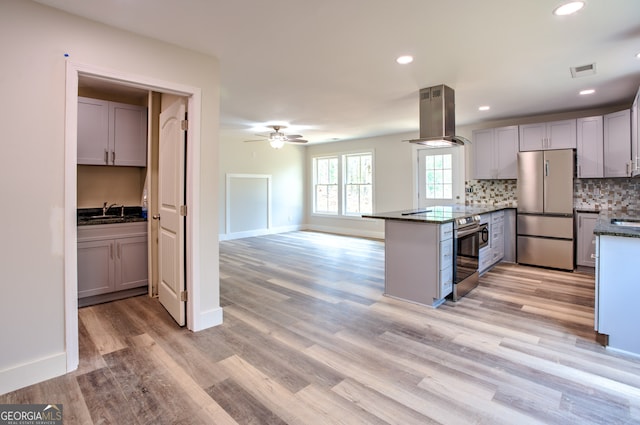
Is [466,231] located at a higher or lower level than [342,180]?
lower

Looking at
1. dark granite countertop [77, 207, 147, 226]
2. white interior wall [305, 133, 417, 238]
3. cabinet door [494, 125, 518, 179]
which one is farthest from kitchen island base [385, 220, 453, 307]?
white interior wall [305, 133, 417, 238]

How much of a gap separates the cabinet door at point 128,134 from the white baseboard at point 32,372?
2.30 m

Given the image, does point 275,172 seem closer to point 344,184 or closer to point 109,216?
point 344,184

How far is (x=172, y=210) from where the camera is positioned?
316cm

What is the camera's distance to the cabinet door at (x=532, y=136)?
507 centimetres

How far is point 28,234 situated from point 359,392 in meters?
2.35

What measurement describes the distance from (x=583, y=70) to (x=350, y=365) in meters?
3.74

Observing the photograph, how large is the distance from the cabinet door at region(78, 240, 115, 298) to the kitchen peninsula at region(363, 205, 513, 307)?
9.84 ft

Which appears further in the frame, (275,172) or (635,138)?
(275,172)

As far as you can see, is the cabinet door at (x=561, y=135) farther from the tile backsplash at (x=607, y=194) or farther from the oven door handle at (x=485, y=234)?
the oven door handle at (x=485, y=234)

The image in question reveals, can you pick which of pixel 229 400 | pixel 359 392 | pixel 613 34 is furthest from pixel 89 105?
pixel 613 34

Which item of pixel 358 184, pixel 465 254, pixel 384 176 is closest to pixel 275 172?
pixel 358 184

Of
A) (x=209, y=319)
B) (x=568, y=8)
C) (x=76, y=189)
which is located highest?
(x=568, y=8)

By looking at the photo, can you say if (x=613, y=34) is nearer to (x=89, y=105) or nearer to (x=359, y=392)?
(x=359, y=392)
